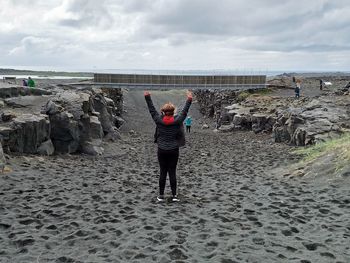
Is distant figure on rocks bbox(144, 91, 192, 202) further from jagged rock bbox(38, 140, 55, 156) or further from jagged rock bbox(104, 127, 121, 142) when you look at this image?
jagged rock bbox(104, 127, 121, 142)

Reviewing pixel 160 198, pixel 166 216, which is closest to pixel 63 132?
pixel 160 198

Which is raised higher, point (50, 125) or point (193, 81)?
point (193, 81)

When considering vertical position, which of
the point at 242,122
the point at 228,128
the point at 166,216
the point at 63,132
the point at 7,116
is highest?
the point at 7,116

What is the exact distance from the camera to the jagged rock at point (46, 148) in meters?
17.9

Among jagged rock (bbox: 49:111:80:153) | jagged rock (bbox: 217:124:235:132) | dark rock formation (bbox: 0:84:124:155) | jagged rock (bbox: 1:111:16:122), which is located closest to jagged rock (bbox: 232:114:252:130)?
jagged rock (bbox: 217:124:235:132)

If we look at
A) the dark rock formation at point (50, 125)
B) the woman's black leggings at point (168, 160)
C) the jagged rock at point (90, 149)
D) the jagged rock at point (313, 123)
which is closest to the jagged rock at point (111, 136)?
the dark rock formation at point (50, 125)

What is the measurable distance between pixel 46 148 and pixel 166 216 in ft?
32.4

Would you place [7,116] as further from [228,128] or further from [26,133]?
[228,128]

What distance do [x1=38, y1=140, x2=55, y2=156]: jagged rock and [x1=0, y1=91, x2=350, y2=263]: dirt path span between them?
1.37 metres

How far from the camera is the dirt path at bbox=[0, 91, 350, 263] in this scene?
25.7 feet

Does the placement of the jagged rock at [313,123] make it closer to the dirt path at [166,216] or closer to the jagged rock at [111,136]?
the dirt path at [166,216]

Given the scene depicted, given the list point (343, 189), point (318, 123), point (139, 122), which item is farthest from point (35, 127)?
point (139, 122)

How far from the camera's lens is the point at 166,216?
10.1 meters

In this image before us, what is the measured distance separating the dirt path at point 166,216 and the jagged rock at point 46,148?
1366mm
